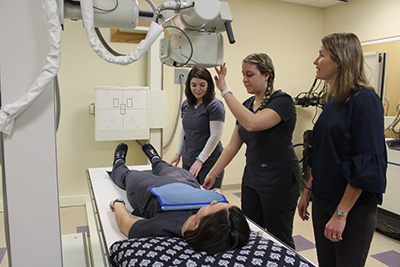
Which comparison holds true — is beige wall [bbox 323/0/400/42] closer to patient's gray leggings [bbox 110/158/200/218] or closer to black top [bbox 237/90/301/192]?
black top [bbox 237/90/301/192]

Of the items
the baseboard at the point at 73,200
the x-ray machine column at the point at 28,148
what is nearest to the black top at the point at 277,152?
the x-ray machine column at the point at 28,148

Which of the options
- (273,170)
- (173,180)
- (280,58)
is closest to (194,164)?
(173,180)

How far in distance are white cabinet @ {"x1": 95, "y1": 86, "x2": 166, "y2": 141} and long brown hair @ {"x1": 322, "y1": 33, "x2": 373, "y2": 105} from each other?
223 centimetres

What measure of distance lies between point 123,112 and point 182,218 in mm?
2114

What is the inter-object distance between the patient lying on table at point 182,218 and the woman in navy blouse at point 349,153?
0.47 metres

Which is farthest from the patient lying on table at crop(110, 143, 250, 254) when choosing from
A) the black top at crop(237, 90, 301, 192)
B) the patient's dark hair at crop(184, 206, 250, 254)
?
the black top at crop(237, 90, 301, 192)

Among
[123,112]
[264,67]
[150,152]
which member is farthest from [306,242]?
[123,112]

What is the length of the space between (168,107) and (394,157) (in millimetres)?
2301

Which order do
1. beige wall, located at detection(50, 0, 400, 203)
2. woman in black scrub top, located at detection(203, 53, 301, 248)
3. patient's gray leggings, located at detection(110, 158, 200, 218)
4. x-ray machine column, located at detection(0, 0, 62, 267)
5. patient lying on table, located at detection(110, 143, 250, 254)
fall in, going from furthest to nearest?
1. beige wall, located at detection(50, 0, 400, 203)
2. woman in black scrub top, located at detection(203, 53, 301, 248)
3. patient's gray leggings, located at detection(110, 158, 200, 218)
4. patient lying on table, located at detection(110, 143, 250, 254)
5. x-ray machine column, located at detection(0, 0, 62, 267)

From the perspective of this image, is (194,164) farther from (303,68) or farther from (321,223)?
(303,68)

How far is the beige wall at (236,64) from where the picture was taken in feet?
10.8

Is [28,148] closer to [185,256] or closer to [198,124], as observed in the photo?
[185,256]

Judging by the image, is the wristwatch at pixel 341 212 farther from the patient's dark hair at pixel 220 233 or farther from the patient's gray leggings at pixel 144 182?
the patient's gray leggings at pixel 144 182

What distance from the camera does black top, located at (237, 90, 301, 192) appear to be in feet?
5.32
